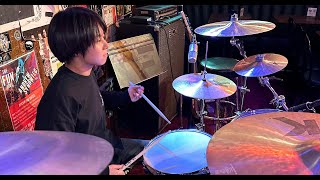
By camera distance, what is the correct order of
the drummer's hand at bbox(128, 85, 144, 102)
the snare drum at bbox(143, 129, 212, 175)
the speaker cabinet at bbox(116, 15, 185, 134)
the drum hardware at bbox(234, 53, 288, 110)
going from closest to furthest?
the snare drum at bbox(143, 129, 212, 175) → the drummer's hand at bbox(128, 85, 144, 102) → the drum hardware at bbox(234, 53, 288, 110) → the speaker cabinet at bbox(116, 15, 185, 134)

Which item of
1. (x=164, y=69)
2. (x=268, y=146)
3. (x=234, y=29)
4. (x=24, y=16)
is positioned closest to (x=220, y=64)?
(x=164, y=69)

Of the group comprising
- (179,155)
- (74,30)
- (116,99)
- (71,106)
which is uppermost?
(74,30)

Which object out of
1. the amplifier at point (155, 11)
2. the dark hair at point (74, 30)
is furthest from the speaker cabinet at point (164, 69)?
the dark hair at point (74, 30)

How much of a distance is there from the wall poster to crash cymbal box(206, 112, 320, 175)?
40.8 inches

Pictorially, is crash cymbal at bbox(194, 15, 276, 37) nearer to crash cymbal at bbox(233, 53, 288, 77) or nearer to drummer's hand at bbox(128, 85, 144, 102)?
crash cymbal at bbox(233, 53, 288, 77)

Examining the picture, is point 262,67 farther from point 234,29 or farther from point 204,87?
point 204,87

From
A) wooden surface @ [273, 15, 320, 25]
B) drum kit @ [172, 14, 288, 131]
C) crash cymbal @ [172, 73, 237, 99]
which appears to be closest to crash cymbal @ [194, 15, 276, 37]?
drum kit @ [172, 14, 288, 131]

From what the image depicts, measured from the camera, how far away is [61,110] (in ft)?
4.15

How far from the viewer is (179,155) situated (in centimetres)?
159

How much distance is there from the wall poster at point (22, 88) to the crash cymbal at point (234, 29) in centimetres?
110

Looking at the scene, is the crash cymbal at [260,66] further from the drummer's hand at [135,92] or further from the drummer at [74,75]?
the drummer at [74,75]

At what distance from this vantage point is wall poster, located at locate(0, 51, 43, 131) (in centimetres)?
152

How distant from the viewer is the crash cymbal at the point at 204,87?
1.87 metres

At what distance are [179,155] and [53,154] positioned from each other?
1.01 m
